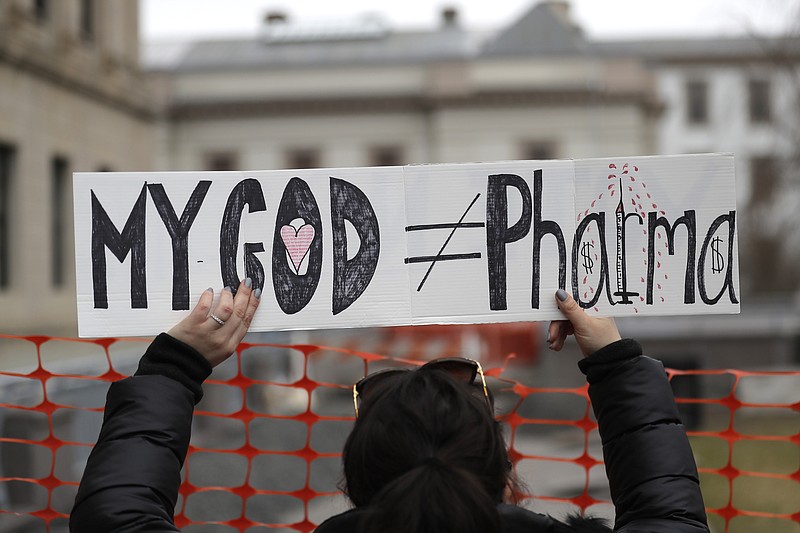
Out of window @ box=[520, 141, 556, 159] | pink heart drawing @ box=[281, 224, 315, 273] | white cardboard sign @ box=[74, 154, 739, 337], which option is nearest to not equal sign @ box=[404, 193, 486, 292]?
white cardboard sign @ box=[74, 154, 739, 337]

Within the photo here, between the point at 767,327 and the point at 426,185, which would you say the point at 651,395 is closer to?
the point at 426,185

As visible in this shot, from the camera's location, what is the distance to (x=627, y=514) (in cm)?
155

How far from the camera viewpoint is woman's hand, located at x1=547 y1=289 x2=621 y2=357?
1.71 m

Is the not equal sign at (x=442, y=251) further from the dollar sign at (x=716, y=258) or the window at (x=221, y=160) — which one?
the window at (x=221, y=160)

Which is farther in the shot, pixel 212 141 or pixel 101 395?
→ pixel 212 141

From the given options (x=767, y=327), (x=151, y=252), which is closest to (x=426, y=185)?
(x=151, y=252)

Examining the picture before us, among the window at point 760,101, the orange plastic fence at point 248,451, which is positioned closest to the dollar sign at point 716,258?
the orange plastic fence at point 248,451

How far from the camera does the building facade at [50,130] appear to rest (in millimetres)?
16234

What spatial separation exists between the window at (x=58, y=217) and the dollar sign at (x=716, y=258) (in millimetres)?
17489

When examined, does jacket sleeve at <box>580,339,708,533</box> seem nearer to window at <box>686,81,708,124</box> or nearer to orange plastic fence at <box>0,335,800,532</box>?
orange plastic fence at <box>0,335,800,532</box>

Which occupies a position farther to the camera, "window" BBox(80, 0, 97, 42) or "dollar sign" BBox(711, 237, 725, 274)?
"window" BBox(80, 0, 97, 42)

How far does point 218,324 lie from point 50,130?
17133 mm

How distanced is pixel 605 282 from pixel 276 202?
673 mm

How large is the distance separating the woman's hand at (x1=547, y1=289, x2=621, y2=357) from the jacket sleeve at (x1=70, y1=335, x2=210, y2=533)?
26.6 inches
